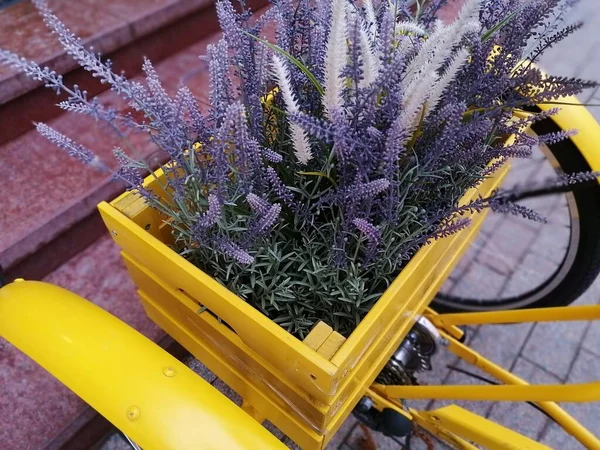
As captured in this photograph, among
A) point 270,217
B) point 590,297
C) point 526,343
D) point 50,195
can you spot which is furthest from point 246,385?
point 590,297

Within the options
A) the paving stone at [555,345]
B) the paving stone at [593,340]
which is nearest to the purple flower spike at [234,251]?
the paving stone at [555,345]

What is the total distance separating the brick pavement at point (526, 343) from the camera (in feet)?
4.89

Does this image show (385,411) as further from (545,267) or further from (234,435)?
(545,267)

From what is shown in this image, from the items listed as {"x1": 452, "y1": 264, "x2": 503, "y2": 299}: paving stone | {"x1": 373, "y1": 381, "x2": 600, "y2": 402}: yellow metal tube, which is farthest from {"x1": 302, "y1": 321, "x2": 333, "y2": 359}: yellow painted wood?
{"x1": 452, "y1": 264, "x2": 503, "y2": 299}: paving stone

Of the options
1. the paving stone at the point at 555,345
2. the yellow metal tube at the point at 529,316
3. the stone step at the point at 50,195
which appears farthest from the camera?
the paving stone at the point at 555,345

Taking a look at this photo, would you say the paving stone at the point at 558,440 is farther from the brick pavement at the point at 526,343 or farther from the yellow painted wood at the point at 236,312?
the yellow painted wood at the point at 236,312

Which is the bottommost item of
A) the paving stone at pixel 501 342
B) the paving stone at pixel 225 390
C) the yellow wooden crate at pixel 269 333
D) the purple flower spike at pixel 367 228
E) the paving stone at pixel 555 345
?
the paving stone at pixel 225 390

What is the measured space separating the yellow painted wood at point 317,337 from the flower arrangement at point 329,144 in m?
0.08

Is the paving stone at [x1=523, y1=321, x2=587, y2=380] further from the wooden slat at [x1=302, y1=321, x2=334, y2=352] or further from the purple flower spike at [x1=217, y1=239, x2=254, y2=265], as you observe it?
the purple flower spike at [x1=217, y1=239, x2=254, y2=265]

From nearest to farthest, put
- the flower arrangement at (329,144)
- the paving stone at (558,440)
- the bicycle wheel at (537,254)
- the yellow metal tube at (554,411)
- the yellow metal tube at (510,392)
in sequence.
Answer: the flower arrangement at (329,144), the yellow metal tube at (510,392), the yellow metal tube at (554,411), the bicycle wheel at (537,254), the paving stone at (558,440)

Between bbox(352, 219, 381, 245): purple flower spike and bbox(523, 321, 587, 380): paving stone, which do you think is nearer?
→ bbox(352, 219, 381, 245): purple flower spike

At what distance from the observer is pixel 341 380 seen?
2.39 ft

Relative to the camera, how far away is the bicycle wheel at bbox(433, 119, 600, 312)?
120cm

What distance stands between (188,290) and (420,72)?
19.1 inches
